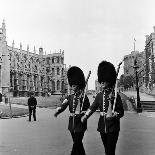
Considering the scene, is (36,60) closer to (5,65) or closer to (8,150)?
(5,65)

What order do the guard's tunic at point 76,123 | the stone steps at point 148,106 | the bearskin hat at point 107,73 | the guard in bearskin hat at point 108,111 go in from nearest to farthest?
the guard in bearskin hat at point 108,111 → the bearskin hat at point 107,73 → the guard's tunic at point 76,123 → the stone steps at point 148,106

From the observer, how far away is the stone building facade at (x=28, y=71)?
85125 mm

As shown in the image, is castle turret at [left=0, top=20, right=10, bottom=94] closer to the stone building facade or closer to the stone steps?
the stone building facade

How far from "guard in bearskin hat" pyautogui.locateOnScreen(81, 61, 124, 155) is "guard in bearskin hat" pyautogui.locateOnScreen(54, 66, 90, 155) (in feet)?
1.40

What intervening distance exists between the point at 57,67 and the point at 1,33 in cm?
4158

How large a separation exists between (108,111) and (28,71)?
99474mm

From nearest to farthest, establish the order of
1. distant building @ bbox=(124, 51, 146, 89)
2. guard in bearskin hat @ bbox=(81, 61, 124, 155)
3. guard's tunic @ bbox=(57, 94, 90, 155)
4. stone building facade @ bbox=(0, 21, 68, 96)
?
guard in bearskin hat @ bbox=(81, 61, 124, 155), guard's tunic @ bbox=(57, 94, 90, 155), stone building facade @ bbox=(0, 21, 68, 96), distant building @ bbox=(124, 51, 146, 89)

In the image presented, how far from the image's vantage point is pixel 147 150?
32.1 ft

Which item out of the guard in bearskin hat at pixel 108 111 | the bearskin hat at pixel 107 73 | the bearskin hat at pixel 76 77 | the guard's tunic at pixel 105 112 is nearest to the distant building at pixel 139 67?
the bearskin hat at pixel 76 77

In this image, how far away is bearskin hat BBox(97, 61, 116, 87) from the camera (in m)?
7.12

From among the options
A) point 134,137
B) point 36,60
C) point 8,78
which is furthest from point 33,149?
point 36,60

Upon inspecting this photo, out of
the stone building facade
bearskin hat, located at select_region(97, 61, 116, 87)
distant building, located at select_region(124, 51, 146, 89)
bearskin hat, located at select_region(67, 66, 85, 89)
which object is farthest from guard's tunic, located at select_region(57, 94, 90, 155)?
distant building, located at select_region(124, 51, 146, 89)

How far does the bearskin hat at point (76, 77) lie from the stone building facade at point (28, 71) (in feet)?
236

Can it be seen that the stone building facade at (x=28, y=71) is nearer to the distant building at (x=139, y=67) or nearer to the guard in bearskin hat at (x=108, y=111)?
the distant building at (x=139, y=67)
